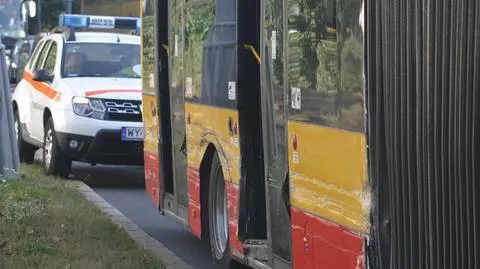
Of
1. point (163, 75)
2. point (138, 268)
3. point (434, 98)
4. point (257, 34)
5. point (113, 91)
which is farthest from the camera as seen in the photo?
point (113, 91)

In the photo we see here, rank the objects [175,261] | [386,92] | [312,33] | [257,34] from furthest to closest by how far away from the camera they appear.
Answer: [175,261] < [257,34] < [312,33] < [386,92]

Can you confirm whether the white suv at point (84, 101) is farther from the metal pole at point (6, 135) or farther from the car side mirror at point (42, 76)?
the metal pole at point (6, 135)

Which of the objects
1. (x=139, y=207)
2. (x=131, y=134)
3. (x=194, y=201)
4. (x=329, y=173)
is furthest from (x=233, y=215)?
(x=131, y=134)

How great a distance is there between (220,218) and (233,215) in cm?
81

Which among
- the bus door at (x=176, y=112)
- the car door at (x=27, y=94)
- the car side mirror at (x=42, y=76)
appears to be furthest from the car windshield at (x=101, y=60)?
the bus door at (x=176, y=112)

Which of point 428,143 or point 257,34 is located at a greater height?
point 257,34

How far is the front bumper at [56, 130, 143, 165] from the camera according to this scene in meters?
13.3

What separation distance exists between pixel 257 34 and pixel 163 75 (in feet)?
8.31

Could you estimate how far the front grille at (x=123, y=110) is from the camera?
1341 cm

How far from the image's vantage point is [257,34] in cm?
696

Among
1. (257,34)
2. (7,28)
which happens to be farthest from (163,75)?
(7,28)

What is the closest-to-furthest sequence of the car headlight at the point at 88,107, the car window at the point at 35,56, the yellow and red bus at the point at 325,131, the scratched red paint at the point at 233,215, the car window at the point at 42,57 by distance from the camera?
the yellow and red bus at the point at 325,131 → the scratched red paint at the point at 233,215 → the car headlight at the point at 88,107 → the car window at the point at 42,57 → the car window at the point at 35,56

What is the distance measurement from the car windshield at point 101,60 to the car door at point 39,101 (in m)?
0.47

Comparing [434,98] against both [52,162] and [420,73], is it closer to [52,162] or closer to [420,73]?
[420,73]
